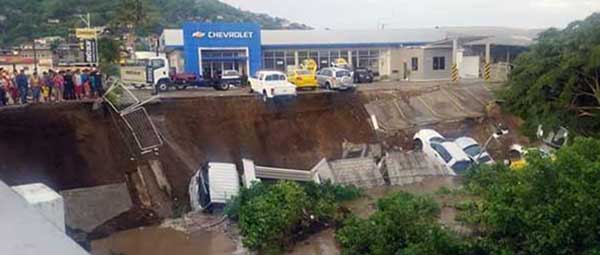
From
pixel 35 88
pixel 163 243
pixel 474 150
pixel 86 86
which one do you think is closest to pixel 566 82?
pixel 474 150

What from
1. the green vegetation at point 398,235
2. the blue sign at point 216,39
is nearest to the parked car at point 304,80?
the blue sign at point 216,39

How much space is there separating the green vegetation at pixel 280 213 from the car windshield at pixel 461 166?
4.71 m

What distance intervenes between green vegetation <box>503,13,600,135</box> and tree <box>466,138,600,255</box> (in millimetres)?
8210

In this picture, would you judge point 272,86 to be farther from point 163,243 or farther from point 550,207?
point 550,207

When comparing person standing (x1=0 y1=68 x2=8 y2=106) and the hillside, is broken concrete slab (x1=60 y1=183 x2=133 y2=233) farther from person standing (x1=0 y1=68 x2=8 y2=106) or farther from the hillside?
the hillside

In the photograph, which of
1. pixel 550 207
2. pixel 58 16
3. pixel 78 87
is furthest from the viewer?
pixel 58 16

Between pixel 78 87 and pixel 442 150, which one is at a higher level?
pixel 78 87

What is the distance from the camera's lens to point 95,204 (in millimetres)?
18531

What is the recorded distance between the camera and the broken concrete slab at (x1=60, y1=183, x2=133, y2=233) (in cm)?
1751

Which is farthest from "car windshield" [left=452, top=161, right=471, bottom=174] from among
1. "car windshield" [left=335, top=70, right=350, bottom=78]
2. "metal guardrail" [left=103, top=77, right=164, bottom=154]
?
"metal guardrail" [left=103, top=77, right=164, bottom=154]

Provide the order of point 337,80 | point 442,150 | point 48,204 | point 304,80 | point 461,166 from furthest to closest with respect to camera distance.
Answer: point 304,80 < point 337,80 < point 442,150 < point 461,166 < point 48,204

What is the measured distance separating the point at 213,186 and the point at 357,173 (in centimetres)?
518

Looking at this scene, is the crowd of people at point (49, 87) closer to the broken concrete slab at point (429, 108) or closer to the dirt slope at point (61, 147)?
the dirt slope at point (61, 147)

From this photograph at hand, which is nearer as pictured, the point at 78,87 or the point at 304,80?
the point at 78,87
